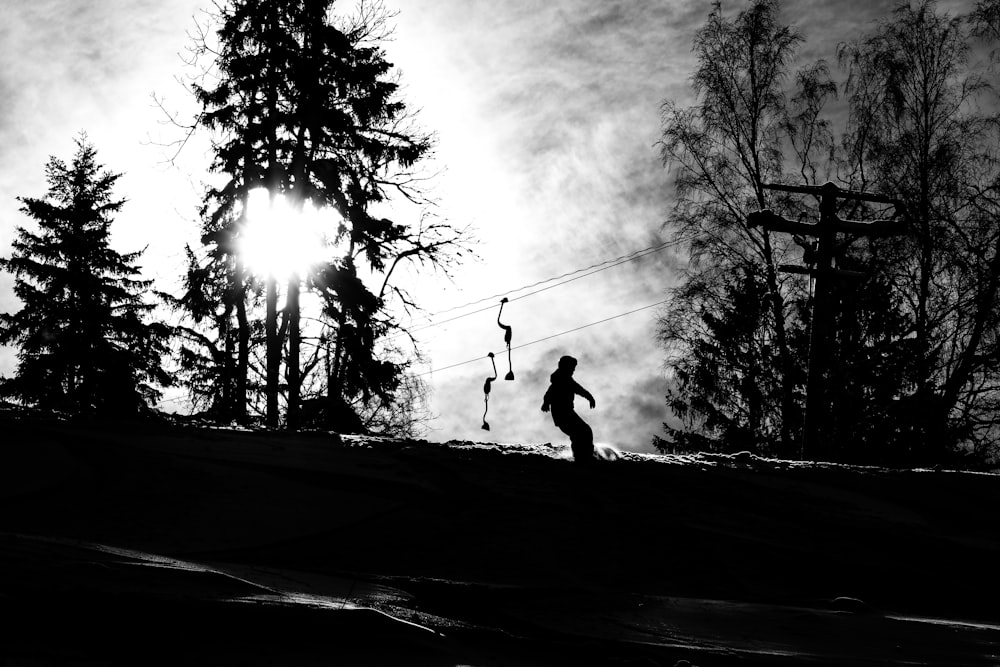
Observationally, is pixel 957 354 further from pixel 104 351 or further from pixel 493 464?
pixel 104 351

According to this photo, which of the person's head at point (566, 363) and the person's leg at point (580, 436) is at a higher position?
the person's head at point (566, 363)

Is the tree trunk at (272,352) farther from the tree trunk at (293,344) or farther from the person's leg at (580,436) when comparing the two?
the person's leg at (580,436)

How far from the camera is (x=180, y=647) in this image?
394cm

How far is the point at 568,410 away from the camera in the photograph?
12086 millimetres

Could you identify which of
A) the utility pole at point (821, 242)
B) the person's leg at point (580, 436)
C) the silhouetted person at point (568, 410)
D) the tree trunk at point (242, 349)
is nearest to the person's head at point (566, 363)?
the silhouetted person at point (568, 410)

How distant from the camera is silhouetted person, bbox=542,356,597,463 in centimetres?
1208

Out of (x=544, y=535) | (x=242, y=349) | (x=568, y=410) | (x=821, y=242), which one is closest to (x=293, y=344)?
(x=242, y=349)

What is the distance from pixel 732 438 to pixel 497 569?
20.8 metres

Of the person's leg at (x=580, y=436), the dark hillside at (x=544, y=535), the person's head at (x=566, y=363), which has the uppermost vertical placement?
the person's head at (x=566, y=363)

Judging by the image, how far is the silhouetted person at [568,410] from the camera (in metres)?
12.1

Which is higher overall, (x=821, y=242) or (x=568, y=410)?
(x=821, y=242)

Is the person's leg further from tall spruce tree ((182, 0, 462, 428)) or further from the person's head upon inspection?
tall spruce tree ((182, 0, 462, 428))

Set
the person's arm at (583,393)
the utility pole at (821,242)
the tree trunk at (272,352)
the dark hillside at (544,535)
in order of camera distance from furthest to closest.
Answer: the tree trunk at (272,352)
the utility pole at (821,242)
the person's arm at (583,393)
the dark hillside at (544,535)

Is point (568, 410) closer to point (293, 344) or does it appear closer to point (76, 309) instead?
point (293, 344)
